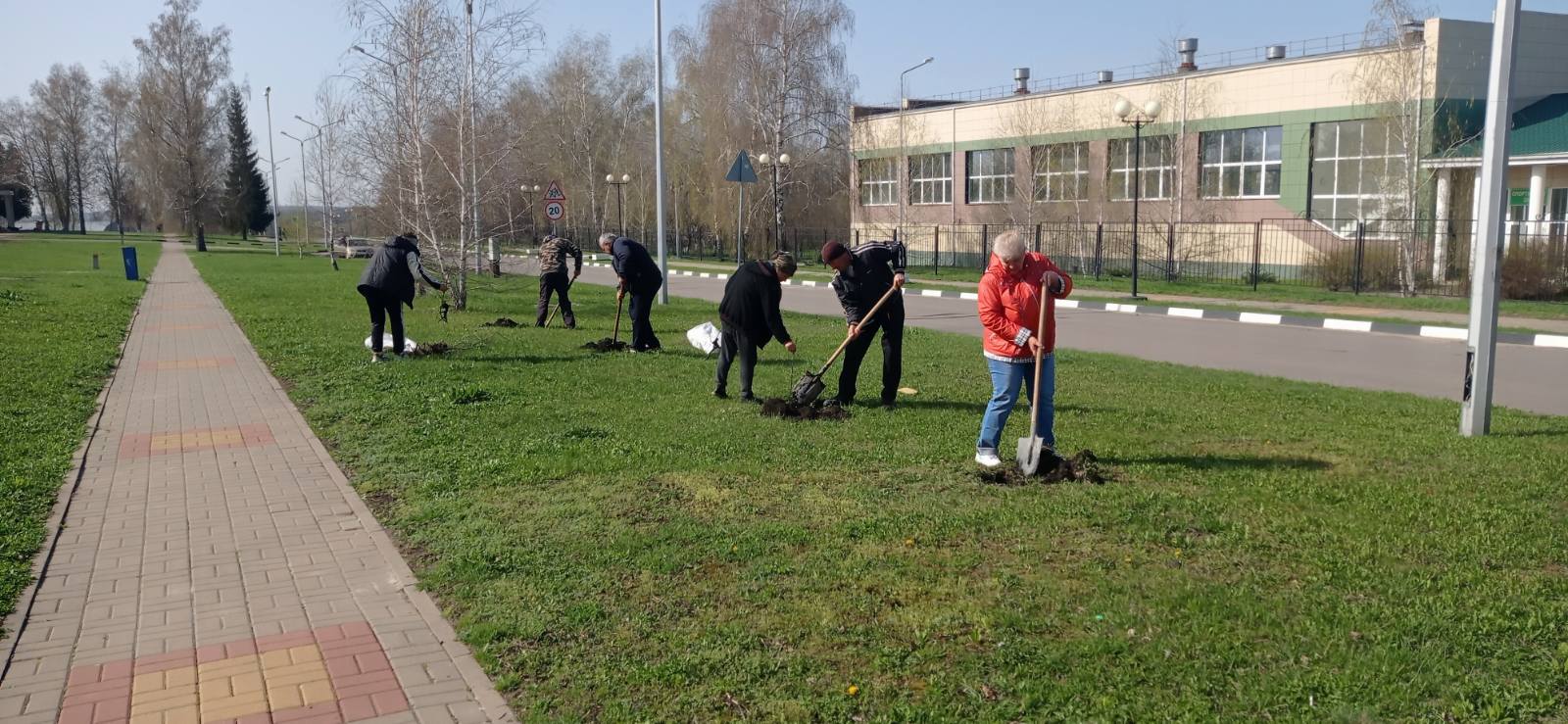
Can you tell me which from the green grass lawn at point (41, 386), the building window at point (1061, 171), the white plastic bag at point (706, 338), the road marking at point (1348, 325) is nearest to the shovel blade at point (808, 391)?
the white plastic bag at point (706, 338)

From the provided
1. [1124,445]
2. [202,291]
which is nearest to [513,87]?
[202,291]

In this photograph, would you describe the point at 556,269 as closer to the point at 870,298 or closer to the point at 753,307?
the point at 753,307

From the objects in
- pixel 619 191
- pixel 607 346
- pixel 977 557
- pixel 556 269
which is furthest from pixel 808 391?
pixel 619 191

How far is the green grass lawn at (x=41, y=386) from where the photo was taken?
20.3 feet

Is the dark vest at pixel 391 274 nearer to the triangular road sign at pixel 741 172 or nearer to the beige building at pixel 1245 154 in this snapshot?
the triangular road sign at pixel 741 172

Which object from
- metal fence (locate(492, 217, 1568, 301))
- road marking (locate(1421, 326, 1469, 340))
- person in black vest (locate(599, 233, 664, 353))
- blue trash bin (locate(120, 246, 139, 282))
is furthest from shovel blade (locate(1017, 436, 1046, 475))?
blue trash bin (locate(120, 246, 139, 282))

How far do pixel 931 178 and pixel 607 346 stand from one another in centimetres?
3485

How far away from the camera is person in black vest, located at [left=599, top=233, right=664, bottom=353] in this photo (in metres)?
13.3

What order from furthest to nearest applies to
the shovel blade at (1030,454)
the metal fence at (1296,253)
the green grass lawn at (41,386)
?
1. the metal fence at (1296,253)
2. the shovel blade at (1030,454)
3. the green grass lawn at (41,386)

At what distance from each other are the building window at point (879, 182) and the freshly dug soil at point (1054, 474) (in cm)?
4125

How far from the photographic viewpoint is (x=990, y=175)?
43875mm

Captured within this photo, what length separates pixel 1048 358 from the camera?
700cm

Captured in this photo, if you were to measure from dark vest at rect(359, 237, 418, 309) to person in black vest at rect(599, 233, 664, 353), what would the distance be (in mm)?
2328

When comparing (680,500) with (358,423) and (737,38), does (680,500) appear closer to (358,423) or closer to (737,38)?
(358,423)
